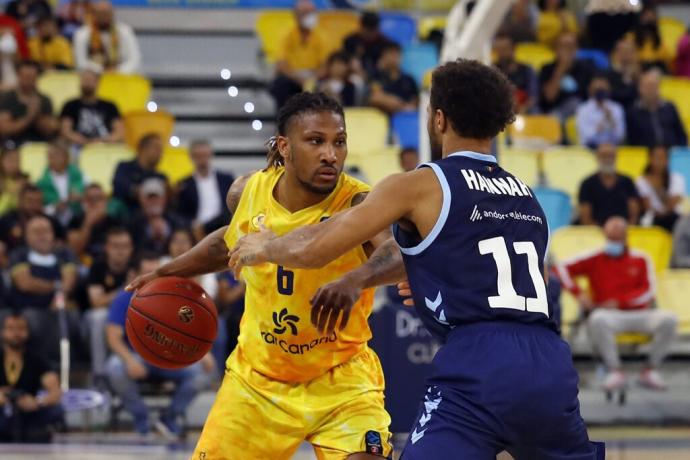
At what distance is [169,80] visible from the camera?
46.2ft

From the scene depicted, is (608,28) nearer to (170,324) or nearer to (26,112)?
(26,112)

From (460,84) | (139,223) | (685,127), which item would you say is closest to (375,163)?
(139,223)

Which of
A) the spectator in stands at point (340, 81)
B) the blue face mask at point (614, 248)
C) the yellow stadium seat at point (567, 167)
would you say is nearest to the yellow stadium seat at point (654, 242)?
the blue face mask at point (614, 248)

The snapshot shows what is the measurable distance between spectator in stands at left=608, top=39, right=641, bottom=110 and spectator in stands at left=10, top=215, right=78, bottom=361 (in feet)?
20.8

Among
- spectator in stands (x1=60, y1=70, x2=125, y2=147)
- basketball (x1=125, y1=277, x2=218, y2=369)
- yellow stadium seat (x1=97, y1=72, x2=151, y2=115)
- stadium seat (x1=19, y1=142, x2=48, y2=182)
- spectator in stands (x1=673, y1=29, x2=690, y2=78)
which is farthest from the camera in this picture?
spectator in stands (x1=673, y1=29, x2=690, y2=78)

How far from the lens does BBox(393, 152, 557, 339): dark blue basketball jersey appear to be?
12.3 feet

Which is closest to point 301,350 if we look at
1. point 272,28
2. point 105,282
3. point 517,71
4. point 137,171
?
point 105,282

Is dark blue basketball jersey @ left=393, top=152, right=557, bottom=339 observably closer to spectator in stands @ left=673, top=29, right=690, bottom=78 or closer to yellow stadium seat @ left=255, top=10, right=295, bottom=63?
yellow stadium seat @ left=255, top=10, right=295, bottom=63

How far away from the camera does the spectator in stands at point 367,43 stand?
13195 millimetres

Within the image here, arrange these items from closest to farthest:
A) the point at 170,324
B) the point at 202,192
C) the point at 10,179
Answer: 1. the point at 170,324
2. the point at 10,179
3. the point at 202,192

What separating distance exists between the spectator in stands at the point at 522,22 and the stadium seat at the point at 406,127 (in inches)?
98.2

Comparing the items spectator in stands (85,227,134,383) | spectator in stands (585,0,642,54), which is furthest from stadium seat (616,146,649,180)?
spectator in stands (85,227,134,383)

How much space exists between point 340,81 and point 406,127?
0.82m

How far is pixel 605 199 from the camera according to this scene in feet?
37.2
